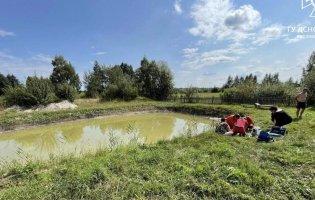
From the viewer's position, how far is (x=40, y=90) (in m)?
25.2

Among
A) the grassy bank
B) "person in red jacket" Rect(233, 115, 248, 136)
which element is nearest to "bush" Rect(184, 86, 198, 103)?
the grassy bank

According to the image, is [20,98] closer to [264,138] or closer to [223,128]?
[223,128]

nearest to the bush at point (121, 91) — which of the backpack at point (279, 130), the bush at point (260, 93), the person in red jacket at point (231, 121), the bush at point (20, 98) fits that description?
the bush at point (20, 98)

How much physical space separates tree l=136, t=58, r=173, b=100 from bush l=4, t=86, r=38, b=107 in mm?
14471

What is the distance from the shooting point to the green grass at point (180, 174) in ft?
16.3

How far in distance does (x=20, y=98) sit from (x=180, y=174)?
23757mm

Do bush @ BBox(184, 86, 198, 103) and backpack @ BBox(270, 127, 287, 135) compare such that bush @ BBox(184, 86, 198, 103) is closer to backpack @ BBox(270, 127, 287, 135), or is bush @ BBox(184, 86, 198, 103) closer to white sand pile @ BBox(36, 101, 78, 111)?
white sand pile @ BBox(36, 101, 78, 111)

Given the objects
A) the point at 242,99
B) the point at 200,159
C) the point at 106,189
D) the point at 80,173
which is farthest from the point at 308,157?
the point at 242,99

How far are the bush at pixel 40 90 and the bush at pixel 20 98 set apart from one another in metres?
0.38

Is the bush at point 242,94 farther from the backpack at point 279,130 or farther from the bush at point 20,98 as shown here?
the bush at point 20,98

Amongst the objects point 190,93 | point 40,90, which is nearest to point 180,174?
point 40,90

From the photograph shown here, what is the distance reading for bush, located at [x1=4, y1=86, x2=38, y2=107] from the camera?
24.9 m

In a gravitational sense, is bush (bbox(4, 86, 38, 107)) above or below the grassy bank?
above

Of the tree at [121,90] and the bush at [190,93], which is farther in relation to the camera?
the tree at [121,90]
